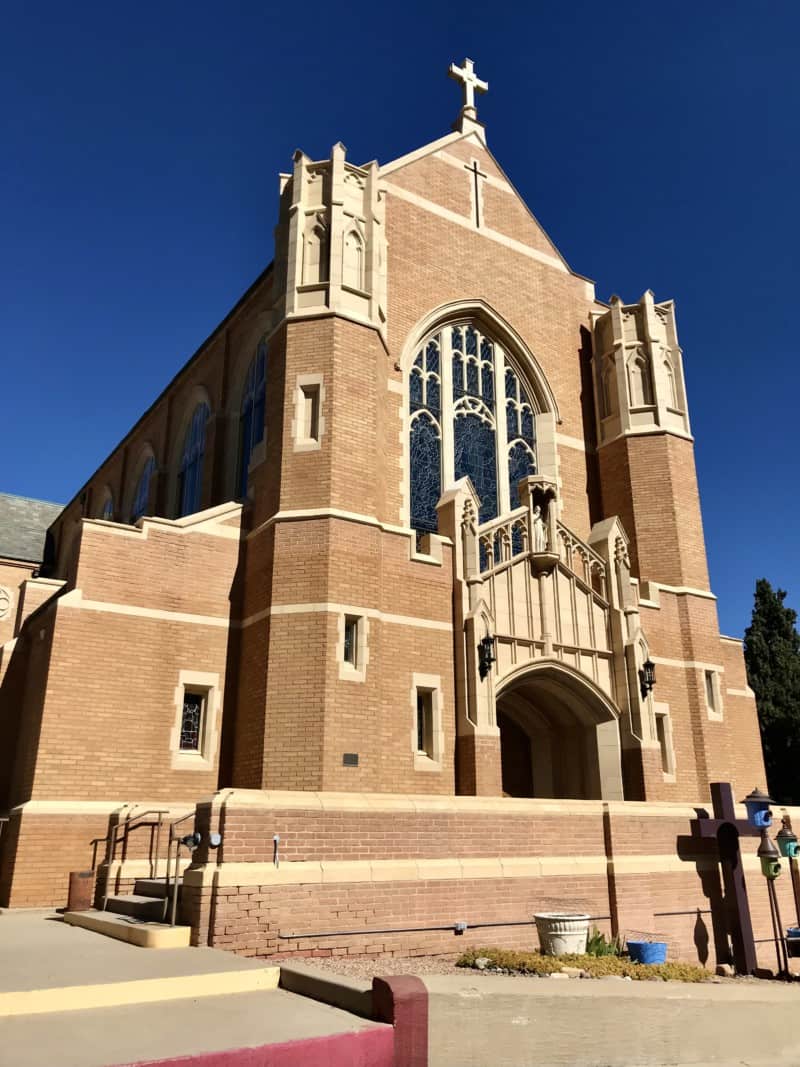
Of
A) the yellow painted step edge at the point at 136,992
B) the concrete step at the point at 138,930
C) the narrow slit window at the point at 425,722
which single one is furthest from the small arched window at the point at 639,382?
the yellow painted step edge at the point at 136,992

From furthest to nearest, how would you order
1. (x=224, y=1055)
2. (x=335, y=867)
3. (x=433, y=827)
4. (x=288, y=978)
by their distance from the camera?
(x=433, y=827) < (x=335, y=867) < (x=288, y=978) < (x=224, y=1055)

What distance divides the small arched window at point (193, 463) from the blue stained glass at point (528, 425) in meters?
8.57

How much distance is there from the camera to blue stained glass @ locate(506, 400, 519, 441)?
843 inches

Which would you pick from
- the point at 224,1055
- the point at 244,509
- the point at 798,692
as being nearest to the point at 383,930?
the point at 224,1055

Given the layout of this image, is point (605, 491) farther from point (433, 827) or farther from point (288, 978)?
point (288, 978)

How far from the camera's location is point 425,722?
16031 millimetres

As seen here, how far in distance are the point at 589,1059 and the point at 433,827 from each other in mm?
3673

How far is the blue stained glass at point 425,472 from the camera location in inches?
761

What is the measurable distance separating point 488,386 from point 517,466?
2093 mm

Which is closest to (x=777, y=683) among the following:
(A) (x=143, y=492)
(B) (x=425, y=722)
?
(B) (x=425, y=722)

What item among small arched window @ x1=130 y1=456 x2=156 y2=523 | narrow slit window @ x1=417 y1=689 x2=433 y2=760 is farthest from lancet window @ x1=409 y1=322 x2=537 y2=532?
small arched window @ x1=130 y1=456 x2=156 y2=523

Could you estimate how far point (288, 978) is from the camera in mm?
7371

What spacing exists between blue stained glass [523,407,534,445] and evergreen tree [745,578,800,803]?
17587mm

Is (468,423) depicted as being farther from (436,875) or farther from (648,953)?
(648,953)
